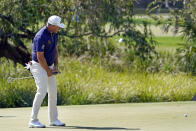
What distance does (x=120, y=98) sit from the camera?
43.1ft

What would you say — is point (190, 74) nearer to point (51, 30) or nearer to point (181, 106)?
point (181, 106)

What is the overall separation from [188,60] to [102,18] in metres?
3.36

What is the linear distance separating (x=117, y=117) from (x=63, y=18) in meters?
4.57

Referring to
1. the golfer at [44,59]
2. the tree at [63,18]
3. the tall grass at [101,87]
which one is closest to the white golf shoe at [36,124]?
the golfer at [44,59]

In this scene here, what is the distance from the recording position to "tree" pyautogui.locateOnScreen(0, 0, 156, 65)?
1396cm

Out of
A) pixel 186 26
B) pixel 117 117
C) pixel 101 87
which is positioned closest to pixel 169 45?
pixel 186 26

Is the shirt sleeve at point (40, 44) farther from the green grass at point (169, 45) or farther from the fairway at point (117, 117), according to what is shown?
the green grass at point (169, 45)

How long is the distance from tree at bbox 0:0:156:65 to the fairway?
2940 mm

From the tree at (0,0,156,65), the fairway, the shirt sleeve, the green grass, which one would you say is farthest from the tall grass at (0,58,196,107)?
the green grass

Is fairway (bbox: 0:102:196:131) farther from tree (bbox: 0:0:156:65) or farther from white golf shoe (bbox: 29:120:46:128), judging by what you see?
tree (bbox: 0:0:156:65)

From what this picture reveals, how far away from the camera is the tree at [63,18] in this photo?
550 inches

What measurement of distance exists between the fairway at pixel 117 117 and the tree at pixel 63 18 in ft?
9.65

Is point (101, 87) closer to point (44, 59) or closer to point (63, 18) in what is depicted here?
point (63, 18)

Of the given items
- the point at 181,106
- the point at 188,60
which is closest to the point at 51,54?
the point at 181,106
